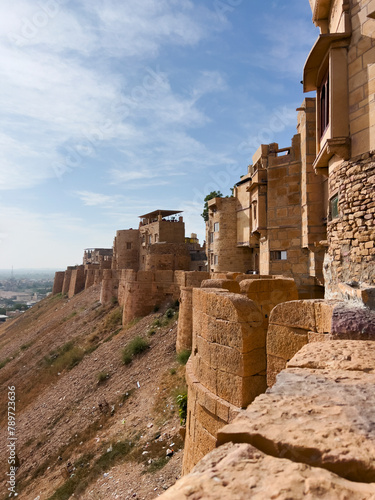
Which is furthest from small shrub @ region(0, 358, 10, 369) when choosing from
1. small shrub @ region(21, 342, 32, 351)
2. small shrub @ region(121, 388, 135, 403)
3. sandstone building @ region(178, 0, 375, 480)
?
sandstone building @ region(178, 0, 375, 480)

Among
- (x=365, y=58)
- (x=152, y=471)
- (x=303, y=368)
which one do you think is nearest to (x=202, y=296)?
(x=303, y=368)

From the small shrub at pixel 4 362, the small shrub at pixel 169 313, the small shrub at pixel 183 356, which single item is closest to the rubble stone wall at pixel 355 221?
the small shrub at pixel 183 356

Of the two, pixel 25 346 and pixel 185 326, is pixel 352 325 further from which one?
pixel 25 346

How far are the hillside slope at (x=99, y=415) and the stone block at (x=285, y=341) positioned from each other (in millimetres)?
4132

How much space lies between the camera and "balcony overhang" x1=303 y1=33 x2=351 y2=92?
601 centimetres

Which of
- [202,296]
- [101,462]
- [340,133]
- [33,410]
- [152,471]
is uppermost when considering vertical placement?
[340,133]

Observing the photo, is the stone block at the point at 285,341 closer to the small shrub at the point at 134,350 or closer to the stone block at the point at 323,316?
the stone block at the point at 323,316

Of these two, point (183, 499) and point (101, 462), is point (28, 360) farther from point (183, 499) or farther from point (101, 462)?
point (183, 499)

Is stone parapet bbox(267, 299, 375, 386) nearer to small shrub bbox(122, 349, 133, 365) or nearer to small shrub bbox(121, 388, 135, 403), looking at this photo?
small shrub bbox(121, 388, 135, 403)

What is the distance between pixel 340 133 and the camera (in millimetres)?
5949

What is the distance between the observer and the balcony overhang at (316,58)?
19.7 ft

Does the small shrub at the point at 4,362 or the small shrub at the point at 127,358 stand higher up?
the small shrub at the point at 127,358

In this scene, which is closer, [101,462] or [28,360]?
[101,462]

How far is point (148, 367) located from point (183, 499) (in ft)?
37.3
